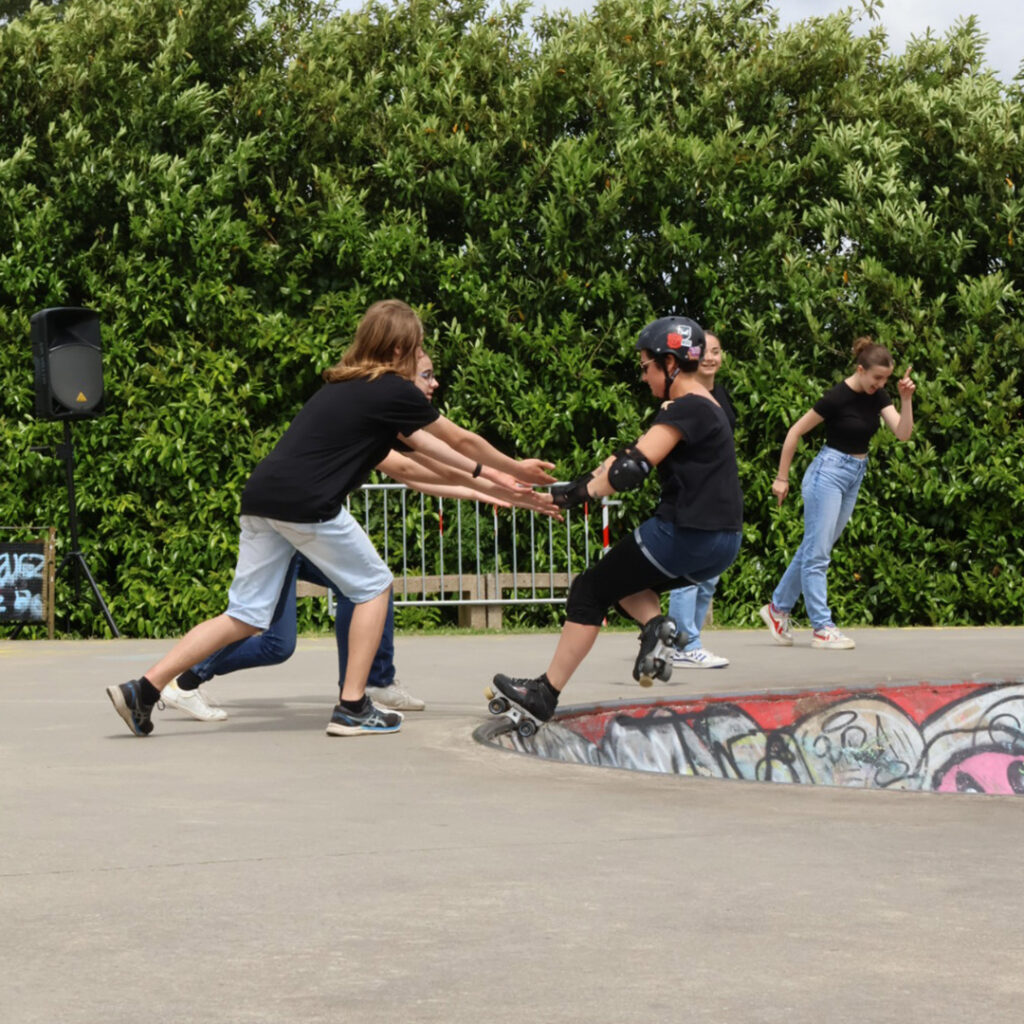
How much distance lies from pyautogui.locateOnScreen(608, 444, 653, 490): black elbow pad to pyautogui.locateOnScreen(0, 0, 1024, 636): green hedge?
6.69 metres

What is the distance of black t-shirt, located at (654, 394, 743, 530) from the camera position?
6777 mm

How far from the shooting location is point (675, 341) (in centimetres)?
700

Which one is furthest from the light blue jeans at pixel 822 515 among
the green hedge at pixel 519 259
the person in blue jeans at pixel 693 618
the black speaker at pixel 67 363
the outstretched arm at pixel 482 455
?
the black speaker at pixel 67 363

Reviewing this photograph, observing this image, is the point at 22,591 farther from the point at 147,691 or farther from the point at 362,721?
the point at 362,721

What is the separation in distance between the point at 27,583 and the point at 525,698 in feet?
23.5

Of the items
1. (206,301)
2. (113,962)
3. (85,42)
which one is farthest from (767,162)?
(113,962)

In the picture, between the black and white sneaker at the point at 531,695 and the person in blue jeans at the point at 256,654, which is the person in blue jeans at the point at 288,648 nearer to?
the person in blue jeans at the point at 256,654

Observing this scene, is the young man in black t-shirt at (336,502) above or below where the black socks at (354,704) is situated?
above

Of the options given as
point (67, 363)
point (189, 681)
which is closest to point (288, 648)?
point (189, 681)

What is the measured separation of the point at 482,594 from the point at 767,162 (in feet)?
13.5

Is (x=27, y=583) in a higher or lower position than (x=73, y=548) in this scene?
lower

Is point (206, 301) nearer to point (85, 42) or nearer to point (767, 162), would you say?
point (85, 42)

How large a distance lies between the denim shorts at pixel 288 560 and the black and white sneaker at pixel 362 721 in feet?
1.52

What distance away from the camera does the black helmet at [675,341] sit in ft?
22.9
